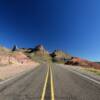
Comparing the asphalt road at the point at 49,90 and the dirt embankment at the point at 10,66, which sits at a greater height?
the dirt embankment at the point at 10,66

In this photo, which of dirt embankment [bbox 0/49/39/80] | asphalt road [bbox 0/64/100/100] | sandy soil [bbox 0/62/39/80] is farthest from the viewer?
dirt embankment [bbox 0/49/39/80]

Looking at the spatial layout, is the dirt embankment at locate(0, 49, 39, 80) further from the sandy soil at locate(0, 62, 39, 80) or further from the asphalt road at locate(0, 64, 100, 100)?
the asphalt road at locate(0, 64, 100, 100)

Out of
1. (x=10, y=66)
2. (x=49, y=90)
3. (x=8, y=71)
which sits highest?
(x=10, y=66)

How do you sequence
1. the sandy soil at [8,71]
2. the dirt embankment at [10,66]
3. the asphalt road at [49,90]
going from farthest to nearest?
the dirt embankment at [10,66] < the sandy soil at [8,71] < the asphalt road at [49,90]

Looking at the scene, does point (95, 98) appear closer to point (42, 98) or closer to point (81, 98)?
point (81, 98)

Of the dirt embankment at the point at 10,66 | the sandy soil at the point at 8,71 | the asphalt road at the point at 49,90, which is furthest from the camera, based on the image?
the dirt embankment at the point at 10,66

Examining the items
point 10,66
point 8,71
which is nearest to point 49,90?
point 8,71

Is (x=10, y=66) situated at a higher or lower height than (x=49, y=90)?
higher

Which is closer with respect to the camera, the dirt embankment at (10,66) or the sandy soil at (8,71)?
the sandy soil at (8,71)

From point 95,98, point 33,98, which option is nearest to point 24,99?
point 33,98

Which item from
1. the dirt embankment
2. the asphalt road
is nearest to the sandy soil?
the dirt embankment

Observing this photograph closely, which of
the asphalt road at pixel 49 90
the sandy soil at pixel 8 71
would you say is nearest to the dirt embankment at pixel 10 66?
the sandy soil at pixel 8 71

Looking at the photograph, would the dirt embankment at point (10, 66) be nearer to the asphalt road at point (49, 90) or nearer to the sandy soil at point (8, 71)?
the sandy soil at point (8, 71)

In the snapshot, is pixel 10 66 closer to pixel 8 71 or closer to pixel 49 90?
pixel 8 71
